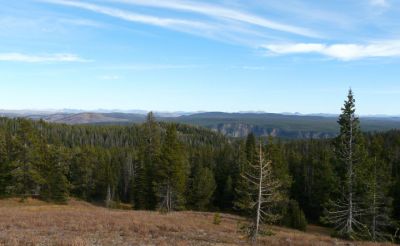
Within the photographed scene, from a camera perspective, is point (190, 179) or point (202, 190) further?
point (202, 190)

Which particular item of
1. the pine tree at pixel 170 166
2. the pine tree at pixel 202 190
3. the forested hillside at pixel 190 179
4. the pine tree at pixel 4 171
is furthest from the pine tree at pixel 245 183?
the pine tree at pixel 4 171

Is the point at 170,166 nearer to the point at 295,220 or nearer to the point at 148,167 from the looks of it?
the point at 148,167

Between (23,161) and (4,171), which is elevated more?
(23,161)

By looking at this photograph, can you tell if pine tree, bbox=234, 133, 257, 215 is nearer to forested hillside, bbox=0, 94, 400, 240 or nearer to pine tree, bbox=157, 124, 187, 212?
forested hillside, bbox=0, 94, 400, 240

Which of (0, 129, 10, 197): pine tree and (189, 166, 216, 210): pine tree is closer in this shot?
(0, 129, 10, 197): pine tree

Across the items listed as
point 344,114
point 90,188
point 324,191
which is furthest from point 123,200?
point 344,114

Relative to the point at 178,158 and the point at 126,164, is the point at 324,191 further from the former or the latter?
the point at 126,164

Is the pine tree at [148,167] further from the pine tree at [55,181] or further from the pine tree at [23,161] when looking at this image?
the pine tree at [23,161]

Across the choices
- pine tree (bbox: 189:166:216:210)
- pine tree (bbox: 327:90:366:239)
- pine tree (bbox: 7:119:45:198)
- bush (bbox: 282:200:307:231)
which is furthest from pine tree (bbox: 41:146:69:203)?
pine tree (bbox: 327:90:366:239)

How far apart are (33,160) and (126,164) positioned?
43.4 metres

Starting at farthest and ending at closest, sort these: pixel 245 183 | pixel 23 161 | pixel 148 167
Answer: pixel 148 167 → pixel 23 161 → pixel 245 183

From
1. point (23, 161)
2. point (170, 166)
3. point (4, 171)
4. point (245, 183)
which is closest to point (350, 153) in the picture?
point (245, 183)

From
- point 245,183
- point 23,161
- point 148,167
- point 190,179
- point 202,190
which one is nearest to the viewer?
point 245,183

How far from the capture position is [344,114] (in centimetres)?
3706
